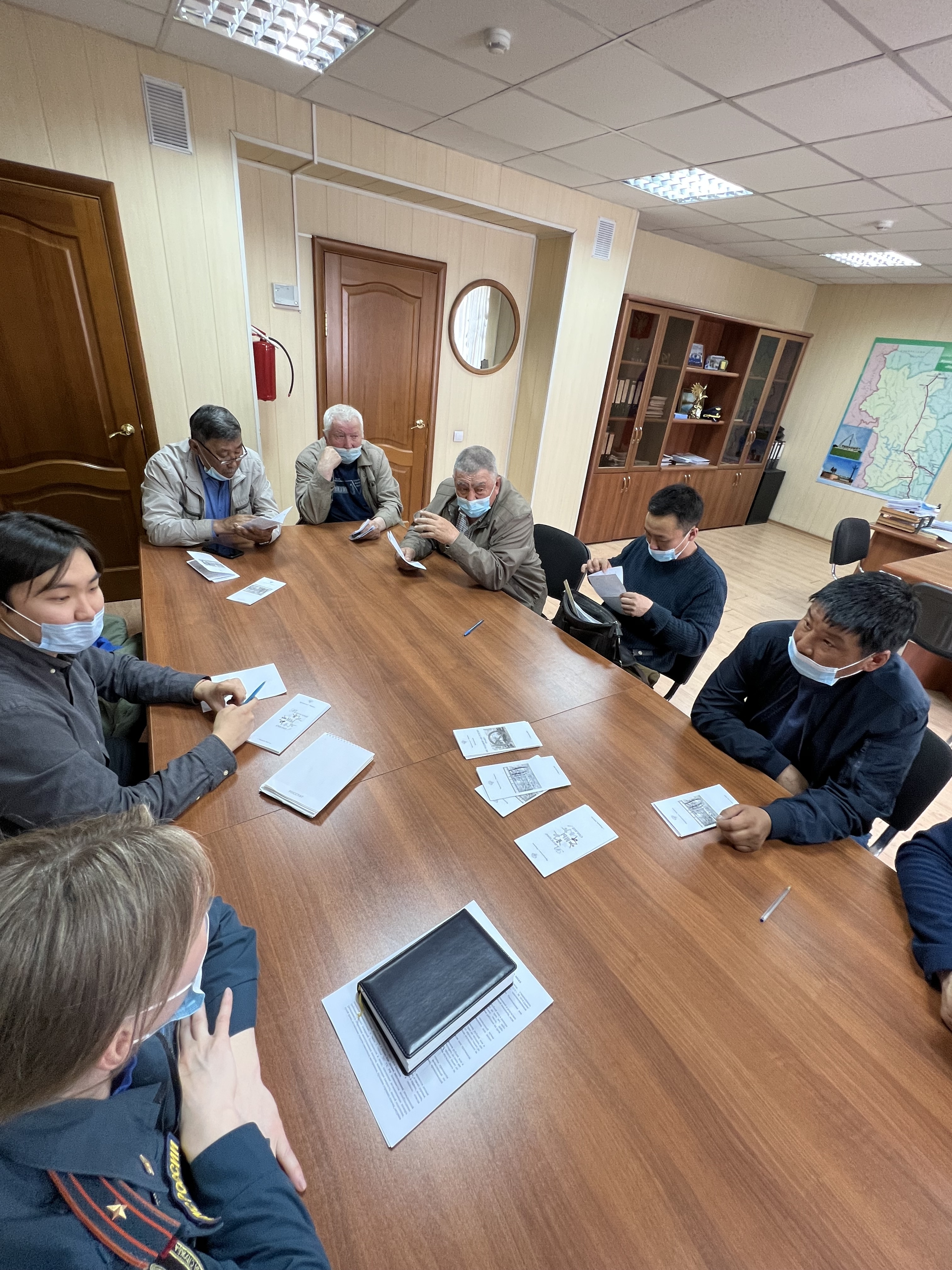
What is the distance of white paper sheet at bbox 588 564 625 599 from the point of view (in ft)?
6.98

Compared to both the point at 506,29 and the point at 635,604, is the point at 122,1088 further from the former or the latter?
the point at 506,29

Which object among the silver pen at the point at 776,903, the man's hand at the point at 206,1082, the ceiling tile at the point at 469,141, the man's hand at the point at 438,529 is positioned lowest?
the silver pen at the point at 776,903

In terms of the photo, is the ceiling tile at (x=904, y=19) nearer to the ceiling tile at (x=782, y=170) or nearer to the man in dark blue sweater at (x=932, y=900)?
the ceiling tile at (x=782, y=170)

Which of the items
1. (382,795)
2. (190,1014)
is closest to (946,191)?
(382,795)

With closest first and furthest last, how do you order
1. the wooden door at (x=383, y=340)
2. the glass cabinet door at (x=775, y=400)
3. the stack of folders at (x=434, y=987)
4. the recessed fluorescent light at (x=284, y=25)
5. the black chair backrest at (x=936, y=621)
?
the stack of folders at (x=434, y=987) → the recessed fluorescent light at (x=284, y=25) → the black chair backrest at (x=936, y=621) → the wooden door at (x=383, y=340) → the glass cabinet door at (x=775, y=400)

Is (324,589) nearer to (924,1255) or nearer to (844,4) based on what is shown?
(924,1255)

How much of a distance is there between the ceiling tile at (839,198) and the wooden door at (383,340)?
2.40 meters

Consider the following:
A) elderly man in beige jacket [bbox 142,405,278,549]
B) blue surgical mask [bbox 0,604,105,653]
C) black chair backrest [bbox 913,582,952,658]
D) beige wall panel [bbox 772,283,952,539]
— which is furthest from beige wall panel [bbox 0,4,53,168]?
beige wall panel [bbox 772,283,952,539]

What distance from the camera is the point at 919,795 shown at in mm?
1434

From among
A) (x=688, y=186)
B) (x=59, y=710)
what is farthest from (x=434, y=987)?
(x=688, y=186)

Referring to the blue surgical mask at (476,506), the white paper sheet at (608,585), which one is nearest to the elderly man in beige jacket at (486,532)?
the blue surgical mask at (476,506)

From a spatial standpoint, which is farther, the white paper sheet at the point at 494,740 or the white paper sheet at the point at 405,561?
the white paper sheet at the point at 405,561

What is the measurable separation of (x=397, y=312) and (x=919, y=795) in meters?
4.25

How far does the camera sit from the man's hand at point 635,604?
2043mm
